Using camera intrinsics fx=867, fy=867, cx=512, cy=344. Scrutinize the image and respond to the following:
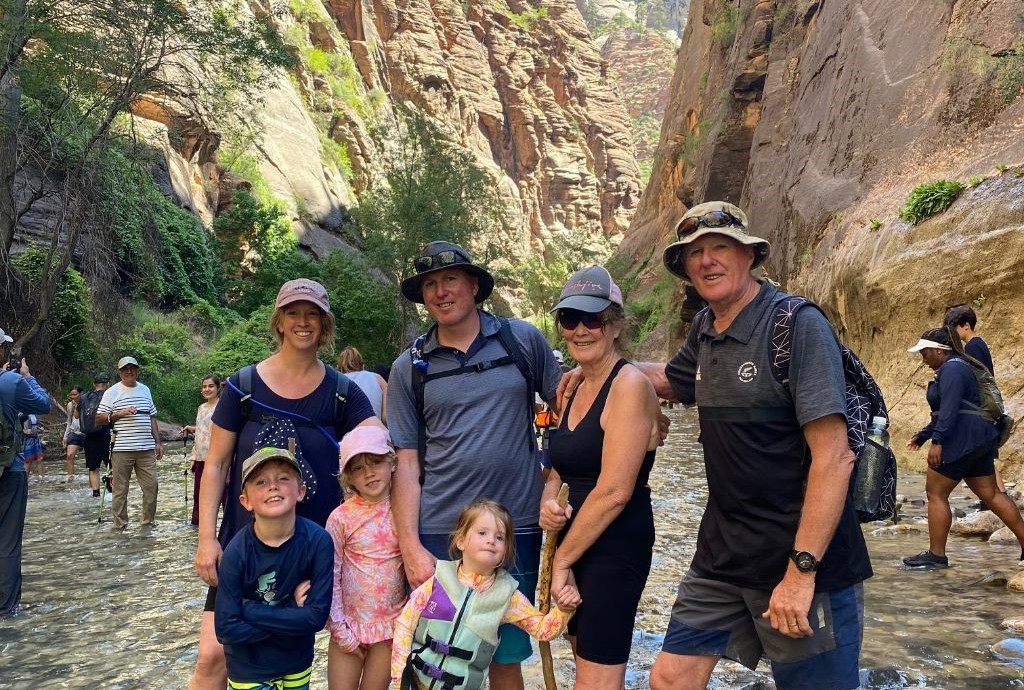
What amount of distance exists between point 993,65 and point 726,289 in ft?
43.8

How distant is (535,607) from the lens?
3.41 metres

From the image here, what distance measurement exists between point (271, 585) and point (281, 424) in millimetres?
636

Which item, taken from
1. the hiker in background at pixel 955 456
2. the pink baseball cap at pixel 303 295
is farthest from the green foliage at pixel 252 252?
the pink baseball cap at pixel 303 295

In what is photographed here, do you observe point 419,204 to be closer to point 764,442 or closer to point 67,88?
point 67,88

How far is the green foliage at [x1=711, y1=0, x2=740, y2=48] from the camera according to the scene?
3561 cm

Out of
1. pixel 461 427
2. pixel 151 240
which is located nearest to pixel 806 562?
pixel 461 427

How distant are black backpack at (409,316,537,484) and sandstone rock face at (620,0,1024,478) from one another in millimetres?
8214

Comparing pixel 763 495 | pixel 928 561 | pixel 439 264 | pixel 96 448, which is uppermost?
pixel 439 264

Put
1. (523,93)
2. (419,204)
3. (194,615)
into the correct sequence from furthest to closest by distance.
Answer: (523,93) < (419,204) < (194,615)

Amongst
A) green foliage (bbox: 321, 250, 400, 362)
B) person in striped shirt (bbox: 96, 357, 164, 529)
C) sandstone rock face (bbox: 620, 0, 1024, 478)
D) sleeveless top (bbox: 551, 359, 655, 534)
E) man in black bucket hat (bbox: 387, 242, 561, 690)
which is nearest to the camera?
sleeveless top (bbox: 551, 359, 655, 534)

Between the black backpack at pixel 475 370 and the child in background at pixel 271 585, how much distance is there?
53 cm

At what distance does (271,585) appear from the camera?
3279 mm

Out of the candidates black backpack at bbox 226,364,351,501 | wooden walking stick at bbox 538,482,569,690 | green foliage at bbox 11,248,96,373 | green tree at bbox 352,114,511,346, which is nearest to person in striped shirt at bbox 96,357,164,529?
black backpack at bbox 226,364,351,501

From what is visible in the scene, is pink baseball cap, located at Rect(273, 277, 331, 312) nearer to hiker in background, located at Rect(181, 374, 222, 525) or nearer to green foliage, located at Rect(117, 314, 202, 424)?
hiker in background, located at Rect(181, 374, 222, 525)
